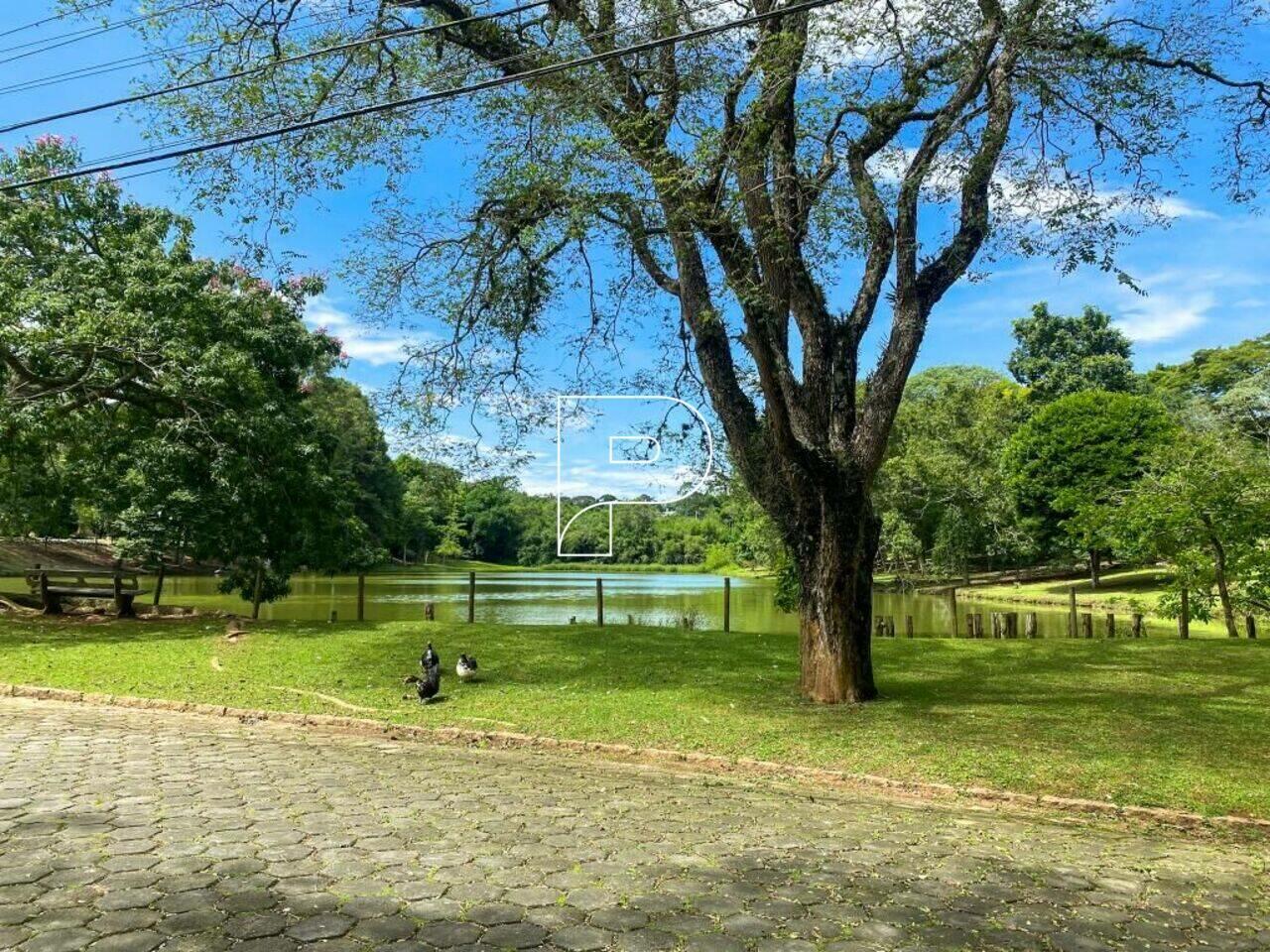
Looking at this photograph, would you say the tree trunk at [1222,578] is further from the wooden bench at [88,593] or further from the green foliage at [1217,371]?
the green foliage at [1217,371]

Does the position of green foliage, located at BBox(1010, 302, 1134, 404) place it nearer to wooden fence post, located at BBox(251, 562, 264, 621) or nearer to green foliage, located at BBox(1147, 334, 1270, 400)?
green foliage, located at BBox(1147, 334, 1270, 400)

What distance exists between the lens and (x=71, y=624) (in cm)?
1672

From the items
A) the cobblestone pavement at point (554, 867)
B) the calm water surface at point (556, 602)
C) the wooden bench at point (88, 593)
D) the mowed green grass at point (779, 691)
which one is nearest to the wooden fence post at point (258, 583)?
the mowed green grass at point (779, 691)

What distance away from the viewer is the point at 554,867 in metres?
4.39

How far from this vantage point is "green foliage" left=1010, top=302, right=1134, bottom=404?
4997 cm

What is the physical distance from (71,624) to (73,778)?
1285cm

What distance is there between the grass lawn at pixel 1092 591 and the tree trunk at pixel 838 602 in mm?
22210

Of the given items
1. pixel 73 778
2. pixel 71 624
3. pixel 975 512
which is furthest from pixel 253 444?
Result: pixel 975 512

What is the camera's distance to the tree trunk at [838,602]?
9219 mm

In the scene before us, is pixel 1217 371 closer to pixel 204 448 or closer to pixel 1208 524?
pixel 1208 524

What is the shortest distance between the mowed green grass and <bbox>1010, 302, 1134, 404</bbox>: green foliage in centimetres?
3891

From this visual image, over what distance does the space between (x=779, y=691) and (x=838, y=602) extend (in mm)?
1623

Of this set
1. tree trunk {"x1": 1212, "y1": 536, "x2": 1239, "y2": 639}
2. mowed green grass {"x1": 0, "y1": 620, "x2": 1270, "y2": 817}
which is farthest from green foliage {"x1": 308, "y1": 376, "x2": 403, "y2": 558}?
tree trunk {"x1": 1212, "y1": 536, "x2": 1239, "y2": 639}

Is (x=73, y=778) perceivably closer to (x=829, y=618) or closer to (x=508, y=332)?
(x=829, y=618)
